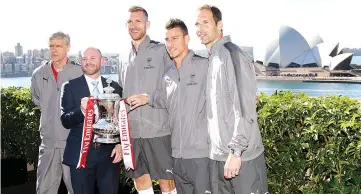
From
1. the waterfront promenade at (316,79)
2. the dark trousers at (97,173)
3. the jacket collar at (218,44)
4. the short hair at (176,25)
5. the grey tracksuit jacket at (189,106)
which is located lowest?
the waterfront promenade at (316,79)

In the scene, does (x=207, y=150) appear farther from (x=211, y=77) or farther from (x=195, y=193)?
(x=211, y=77)

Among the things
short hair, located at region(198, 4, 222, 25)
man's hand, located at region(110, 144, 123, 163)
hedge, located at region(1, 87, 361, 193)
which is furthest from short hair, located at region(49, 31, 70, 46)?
hedge, located at region(1, 87, 361, 193)

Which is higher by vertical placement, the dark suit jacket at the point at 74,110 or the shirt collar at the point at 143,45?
the shirt collar at the point at 143,45

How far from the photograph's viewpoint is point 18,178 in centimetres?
584

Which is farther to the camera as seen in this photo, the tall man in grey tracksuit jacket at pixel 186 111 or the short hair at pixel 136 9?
the short hair at pixel 136 9

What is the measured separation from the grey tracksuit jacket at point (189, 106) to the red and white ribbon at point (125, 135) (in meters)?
0.35

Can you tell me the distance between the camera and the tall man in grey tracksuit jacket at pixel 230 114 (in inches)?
103

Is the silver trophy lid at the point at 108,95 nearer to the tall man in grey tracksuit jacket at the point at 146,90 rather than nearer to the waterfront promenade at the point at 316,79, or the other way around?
the tall man in grey tracksuit jacket at the point at 146,90

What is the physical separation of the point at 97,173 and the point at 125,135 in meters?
0.40

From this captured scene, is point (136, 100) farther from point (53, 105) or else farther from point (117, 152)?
point (53, 105)

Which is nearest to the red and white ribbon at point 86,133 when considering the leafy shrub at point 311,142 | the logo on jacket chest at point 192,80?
the logo on jacket chest at point 192,80

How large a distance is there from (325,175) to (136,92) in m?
1.49

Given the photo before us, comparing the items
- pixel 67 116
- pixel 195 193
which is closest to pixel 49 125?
pixel 67 116

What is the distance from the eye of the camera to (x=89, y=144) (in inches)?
132
